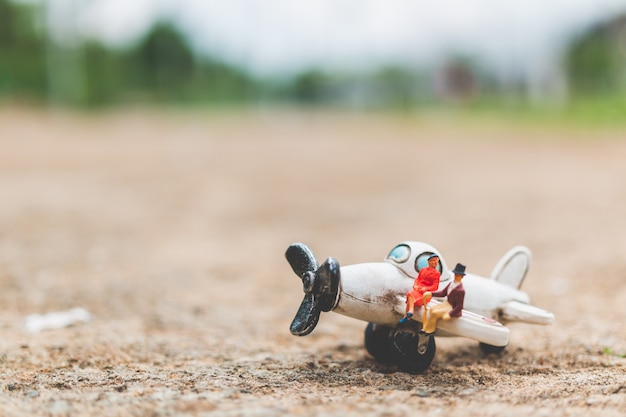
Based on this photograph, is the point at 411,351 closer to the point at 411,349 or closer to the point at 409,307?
the point at 411,349

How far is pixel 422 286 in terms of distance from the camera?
8.66 ft

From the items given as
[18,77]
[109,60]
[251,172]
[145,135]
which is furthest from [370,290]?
[109,60]

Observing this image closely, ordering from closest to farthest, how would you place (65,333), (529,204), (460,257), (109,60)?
(65,333) < (460,257) < (529,204) < (109,60)

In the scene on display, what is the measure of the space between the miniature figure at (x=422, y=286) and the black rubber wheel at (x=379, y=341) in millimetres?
302

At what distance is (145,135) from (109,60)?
15.4 m

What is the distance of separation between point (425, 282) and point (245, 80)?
44.3 metres

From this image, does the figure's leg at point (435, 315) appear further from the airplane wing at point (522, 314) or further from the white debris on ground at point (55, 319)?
the white debris on ground at point (55, 319)

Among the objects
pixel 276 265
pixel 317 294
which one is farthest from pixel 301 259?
pixel 276 265

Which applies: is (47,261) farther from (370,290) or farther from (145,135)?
(145,135)

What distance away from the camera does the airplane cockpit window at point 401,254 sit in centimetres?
273

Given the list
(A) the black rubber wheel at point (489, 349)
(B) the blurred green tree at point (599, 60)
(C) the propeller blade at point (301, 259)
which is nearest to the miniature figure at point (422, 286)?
(C) the propeller blade at point (301, 259)

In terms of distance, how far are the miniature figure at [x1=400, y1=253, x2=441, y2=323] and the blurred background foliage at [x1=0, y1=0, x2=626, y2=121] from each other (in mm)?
13693

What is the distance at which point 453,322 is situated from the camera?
101 inches

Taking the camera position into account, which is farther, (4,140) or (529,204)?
(4,140)
